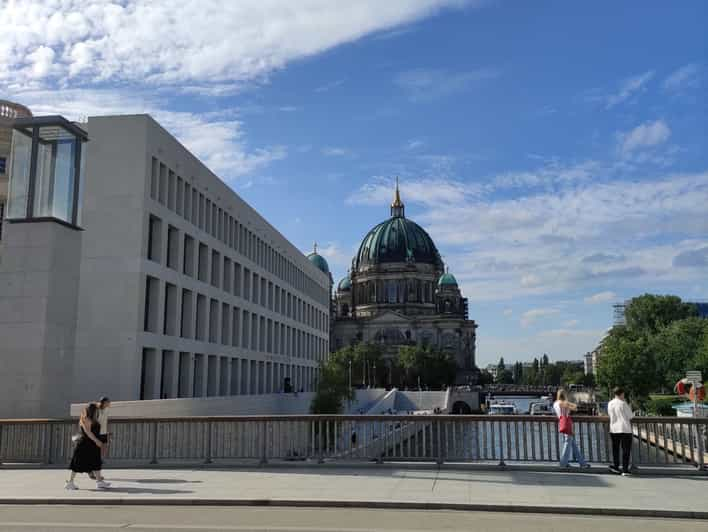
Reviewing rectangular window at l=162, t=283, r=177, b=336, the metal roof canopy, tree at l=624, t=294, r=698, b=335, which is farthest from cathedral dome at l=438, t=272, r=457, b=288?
the metal roof canopy

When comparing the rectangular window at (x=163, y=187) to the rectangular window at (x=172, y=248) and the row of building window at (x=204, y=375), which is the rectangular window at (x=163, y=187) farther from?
the row of building window at (x=204, y=375)

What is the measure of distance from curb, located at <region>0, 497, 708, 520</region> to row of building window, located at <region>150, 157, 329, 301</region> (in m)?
29.0

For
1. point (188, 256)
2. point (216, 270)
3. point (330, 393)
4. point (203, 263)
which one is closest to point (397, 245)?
point (330, 393)

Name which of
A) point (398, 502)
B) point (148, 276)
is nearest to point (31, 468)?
point (398, 502)

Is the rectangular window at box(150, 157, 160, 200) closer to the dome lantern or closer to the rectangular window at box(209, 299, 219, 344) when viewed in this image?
the rectangular window at box(209, 299, 219, 344)

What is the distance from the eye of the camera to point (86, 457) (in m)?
13.7

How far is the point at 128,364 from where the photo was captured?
37.3 m

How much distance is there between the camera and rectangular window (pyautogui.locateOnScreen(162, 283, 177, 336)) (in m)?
43.2

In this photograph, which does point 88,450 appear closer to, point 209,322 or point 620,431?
point 620,431

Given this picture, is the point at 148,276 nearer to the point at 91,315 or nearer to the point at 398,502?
the point at 91,315

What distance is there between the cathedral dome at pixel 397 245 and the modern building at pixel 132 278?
9710 centimetres

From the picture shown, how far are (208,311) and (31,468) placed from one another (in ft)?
105

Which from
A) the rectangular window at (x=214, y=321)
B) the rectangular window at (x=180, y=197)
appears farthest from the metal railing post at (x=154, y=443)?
the rectangular window at (x=214, y=321)

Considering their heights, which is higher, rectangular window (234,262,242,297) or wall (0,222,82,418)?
rectangular window (234,262,242,297)
